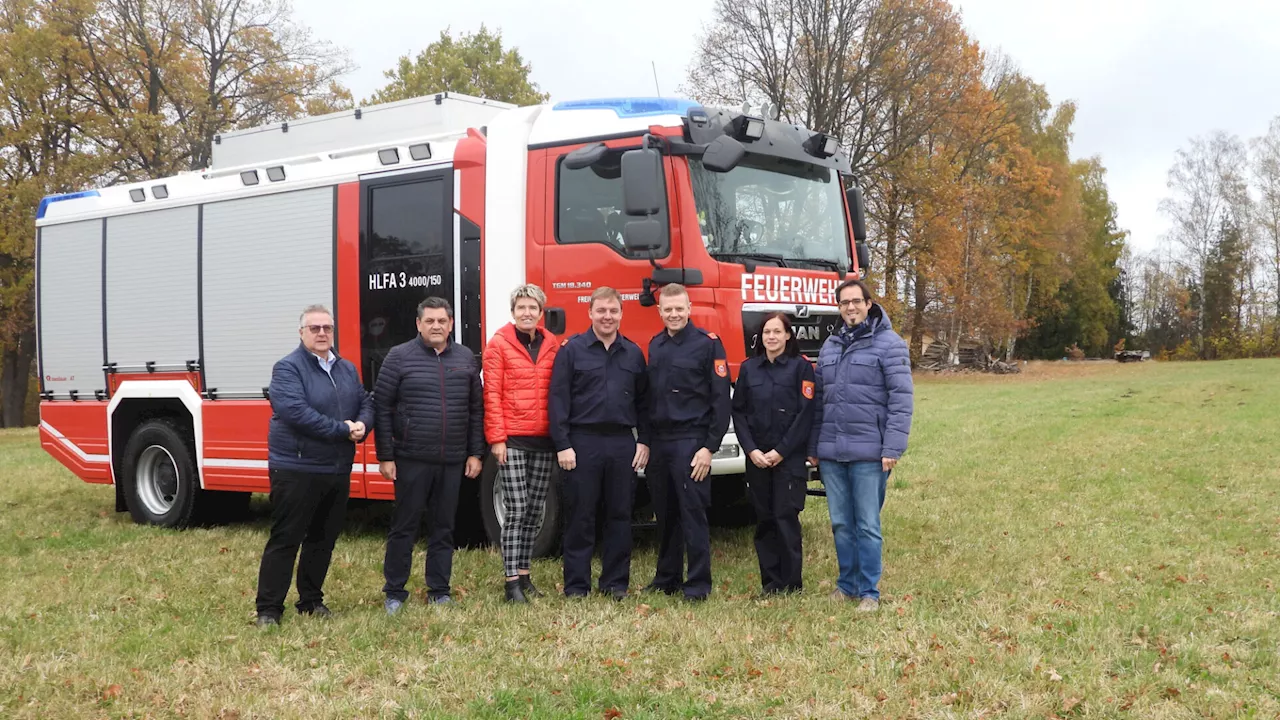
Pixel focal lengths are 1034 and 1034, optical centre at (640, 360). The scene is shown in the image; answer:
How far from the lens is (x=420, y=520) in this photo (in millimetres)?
5961

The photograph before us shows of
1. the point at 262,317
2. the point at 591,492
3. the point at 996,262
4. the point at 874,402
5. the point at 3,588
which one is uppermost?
the point at 996,262

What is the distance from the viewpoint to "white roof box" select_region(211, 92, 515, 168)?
798 centimetres

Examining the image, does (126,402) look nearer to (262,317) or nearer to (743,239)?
(262,317)

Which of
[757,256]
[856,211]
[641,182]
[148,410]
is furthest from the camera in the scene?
[148,410]

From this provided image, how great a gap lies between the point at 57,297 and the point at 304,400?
5.49 m

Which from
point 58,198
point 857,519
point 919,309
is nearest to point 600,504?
point 857,519

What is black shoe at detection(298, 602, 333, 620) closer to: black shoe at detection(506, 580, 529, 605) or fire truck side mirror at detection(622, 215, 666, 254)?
black shoe at detection(506, 580, 529, 605)

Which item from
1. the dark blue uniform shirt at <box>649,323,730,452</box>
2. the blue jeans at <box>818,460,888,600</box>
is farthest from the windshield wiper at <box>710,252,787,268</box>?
the blue jeans at <box>818,460,888,600</box>

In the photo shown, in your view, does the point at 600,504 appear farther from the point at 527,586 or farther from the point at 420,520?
the point at 420,520

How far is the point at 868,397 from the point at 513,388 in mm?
2056

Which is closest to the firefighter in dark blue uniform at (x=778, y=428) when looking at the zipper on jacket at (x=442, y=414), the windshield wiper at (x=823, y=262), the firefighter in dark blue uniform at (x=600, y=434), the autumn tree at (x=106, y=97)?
the firefighter in dark blue uniform at (x=600, y=434)

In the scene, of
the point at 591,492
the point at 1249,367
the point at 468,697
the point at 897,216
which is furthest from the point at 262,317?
the point at 1249,367

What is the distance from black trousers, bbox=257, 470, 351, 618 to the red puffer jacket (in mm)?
900

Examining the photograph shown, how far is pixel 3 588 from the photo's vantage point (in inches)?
265
